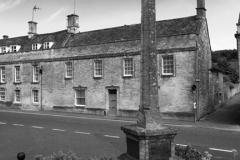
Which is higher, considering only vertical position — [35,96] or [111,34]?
[111,34]

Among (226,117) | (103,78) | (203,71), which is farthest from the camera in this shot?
(103,78)

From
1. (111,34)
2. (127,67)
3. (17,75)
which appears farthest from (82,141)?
(17,75)

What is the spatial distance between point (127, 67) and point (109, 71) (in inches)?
76.7

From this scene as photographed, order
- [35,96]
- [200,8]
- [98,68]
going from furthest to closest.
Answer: [35,96] → [98,68] → [200,8]

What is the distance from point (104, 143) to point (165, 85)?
33.0 feet

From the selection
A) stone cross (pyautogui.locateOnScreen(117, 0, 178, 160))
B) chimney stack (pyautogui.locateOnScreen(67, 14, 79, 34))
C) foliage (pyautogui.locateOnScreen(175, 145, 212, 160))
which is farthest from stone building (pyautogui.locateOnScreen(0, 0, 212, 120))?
stone cross (pyautogui.locateOnScreen(117, 0, 178, 160))

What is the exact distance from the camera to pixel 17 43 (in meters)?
34.5

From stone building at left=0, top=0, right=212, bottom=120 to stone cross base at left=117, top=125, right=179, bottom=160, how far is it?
13530mm

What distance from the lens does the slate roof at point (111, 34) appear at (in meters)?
21.3

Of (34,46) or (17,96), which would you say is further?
(34,46)

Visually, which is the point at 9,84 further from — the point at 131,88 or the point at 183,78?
the point at 183,78

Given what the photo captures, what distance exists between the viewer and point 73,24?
2998cm

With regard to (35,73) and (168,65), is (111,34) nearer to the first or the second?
(168,65)

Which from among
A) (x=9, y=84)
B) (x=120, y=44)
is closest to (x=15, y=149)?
(x=120, y=44)
